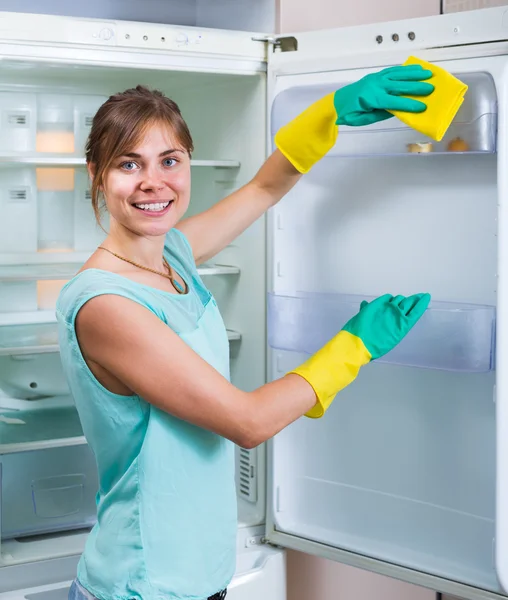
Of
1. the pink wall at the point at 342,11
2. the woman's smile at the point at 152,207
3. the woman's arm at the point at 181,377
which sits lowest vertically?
the woman's arm at the point at 181,377

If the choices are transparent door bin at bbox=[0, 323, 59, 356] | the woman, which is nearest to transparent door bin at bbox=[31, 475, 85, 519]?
transparent door bin at bbox=[0, 323, 59, 356]

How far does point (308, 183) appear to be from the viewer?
5.87ft

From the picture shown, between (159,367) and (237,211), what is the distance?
0.51m

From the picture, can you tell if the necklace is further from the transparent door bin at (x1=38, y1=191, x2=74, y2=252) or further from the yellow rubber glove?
Answer: the transparent door bin at (x1=38, y1=191, x2=74, y2=252)

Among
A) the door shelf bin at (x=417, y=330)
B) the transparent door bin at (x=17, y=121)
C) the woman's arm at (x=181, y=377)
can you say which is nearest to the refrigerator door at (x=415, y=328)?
the door shelf bin at (x=417, y=330)

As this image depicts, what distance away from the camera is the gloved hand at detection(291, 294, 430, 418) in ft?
4.21

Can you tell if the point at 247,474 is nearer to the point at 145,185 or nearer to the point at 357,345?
the point at 357,345

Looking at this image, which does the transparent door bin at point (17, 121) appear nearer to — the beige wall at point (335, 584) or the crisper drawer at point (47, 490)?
the crisper drawer at point (47, 490)

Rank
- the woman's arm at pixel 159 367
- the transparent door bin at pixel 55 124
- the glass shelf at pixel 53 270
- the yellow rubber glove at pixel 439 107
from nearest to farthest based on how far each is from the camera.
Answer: the woman's arm at pixel 159 367, the yellow rubber glove at pixel 439 107, the glass shelf at pixel 53 270, the transparent door bin at pixel 55 124

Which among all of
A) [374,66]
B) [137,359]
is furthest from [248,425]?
[374,66]

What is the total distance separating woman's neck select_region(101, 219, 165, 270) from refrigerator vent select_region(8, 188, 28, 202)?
843mm

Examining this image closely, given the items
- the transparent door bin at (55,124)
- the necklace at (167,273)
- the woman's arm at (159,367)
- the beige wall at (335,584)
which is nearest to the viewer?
the woman's arm at (159,367)

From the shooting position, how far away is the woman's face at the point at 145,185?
123 cm

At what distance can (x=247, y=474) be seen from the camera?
6.57 ft
